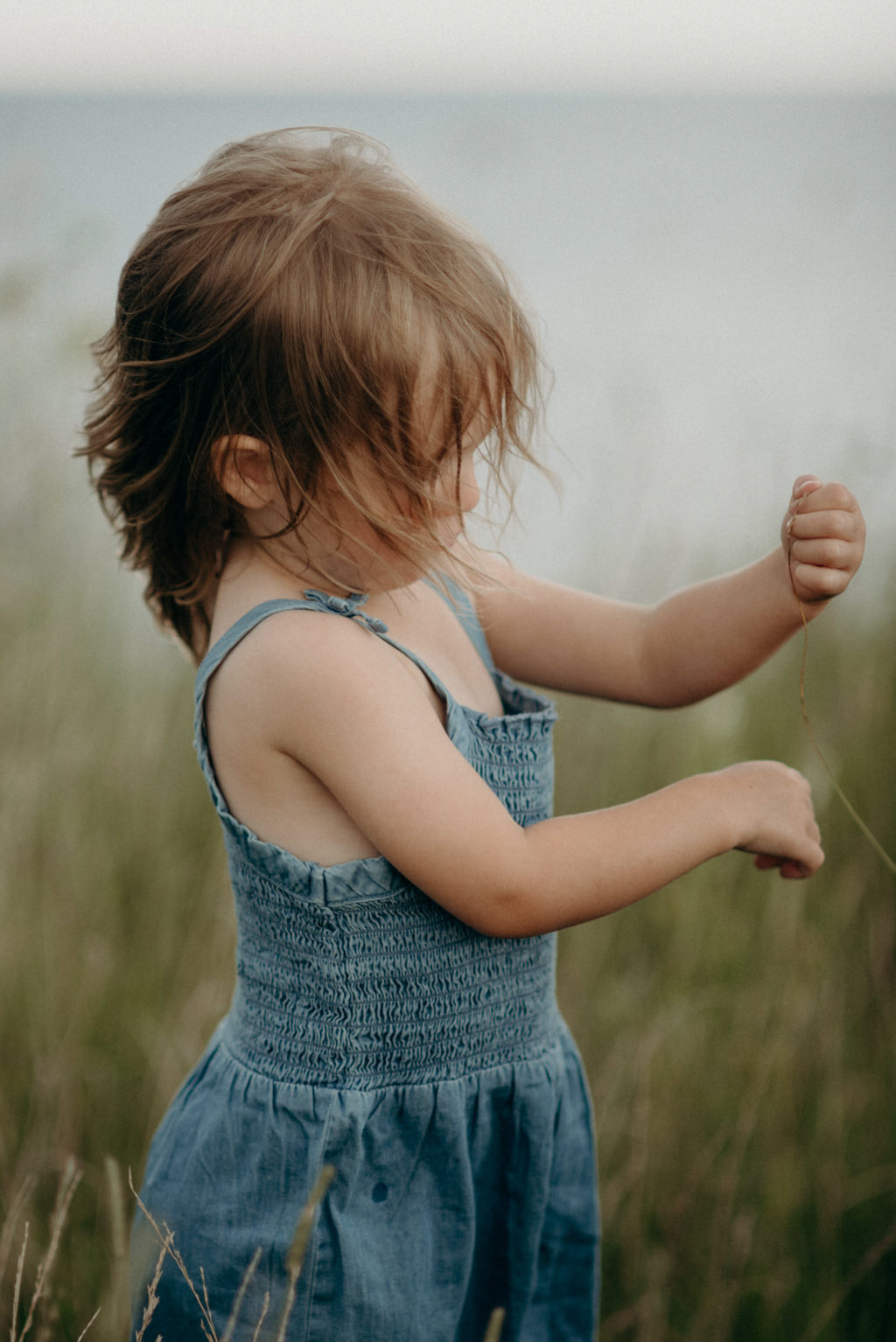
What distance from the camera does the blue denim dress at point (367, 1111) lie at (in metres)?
0.96

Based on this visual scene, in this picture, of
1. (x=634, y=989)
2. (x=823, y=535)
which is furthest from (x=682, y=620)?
(x=634, y=989)

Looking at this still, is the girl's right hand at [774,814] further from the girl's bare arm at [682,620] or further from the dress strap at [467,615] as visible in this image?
the dress strap at [467,615]

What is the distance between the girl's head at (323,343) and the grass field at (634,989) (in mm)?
861

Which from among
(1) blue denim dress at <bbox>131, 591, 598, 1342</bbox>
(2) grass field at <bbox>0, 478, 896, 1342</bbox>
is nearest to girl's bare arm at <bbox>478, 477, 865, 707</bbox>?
(1) blue denim dress at <bbox>131, 591, 598, 1342</bbox>

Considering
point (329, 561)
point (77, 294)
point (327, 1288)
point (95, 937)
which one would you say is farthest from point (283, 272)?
point (77, 294)

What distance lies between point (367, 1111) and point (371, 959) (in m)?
0.14

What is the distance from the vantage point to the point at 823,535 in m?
0.94

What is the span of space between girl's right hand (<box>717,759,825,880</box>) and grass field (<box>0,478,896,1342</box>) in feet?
1.79

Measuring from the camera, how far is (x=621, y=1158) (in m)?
1.58

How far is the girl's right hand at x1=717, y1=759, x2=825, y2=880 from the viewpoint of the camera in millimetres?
956

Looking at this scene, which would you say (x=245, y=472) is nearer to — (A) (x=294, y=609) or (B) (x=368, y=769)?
(A) (x=294, y=609)

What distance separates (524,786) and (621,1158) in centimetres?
81

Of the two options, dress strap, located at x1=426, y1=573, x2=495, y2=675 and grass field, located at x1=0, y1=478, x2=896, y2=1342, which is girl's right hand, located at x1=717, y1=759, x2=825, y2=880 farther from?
grass field, located at x1=0, y1=478, x2=896, y2=1342

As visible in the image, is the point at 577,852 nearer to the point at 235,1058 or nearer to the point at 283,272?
the point at 235,1058
